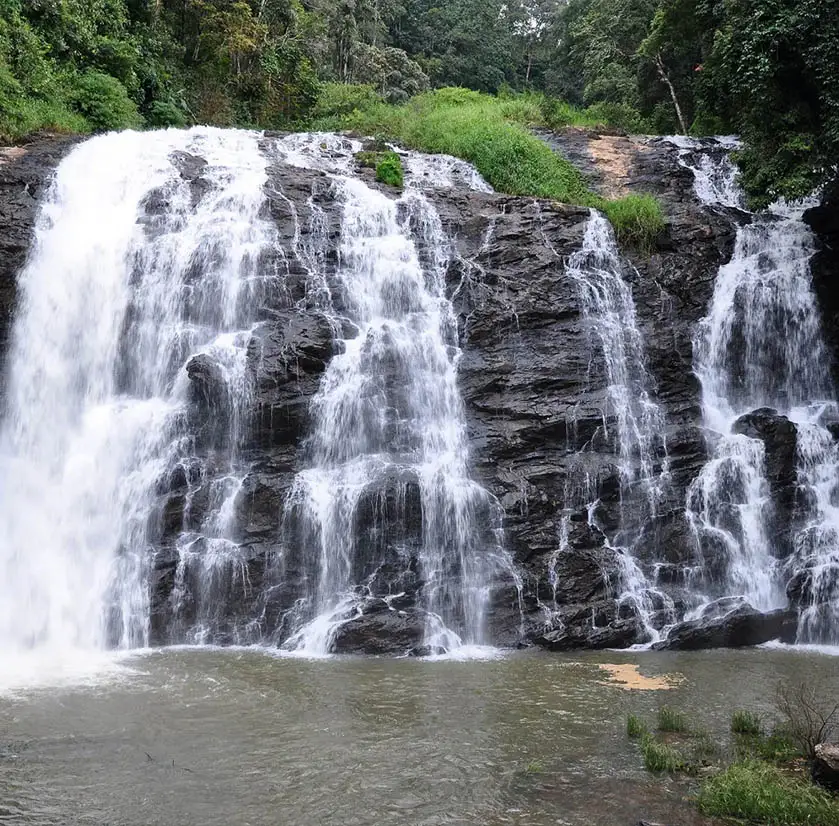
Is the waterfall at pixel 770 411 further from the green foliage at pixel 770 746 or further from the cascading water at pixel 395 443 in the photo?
the green foliage at pixel 770 746

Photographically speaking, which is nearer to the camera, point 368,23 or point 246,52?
point 246,52

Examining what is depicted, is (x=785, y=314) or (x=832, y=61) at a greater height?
(x=832, y=61)

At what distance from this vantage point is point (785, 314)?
1758 cm

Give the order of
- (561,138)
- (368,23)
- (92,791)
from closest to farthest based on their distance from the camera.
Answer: (92,791) → (561,138) → (368,23)

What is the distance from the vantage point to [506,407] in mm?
15820

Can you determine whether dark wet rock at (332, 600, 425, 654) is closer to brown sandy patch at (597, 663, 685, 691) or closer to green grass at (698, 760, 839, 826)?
brown sandy patch at (597, 663, 685, 691)

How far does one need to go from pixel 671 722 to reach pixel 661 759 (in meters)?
1.15

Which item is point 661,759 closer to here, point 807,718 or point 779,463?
point 807,718

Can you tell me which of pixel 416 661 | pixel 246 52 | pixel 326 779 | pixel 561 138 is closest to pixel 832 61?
pixel 561 138

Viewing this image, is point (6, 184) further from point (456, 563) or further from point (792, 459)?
point (792, 459)

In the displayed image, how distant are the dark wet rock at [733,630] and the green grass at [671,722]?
4904 mm

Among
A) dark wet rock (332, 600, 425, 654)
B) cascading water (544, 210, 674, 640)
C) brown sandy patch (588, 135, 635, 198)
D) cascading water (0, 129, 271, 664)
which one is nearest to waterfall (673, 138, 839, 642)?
cascading water (544, 210, 674, 640)

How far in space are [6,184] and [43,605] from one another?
9.28 m

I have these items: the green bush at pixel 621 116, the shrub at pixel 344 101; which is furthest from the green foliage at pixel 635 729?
the green bush at pixel 621 116
